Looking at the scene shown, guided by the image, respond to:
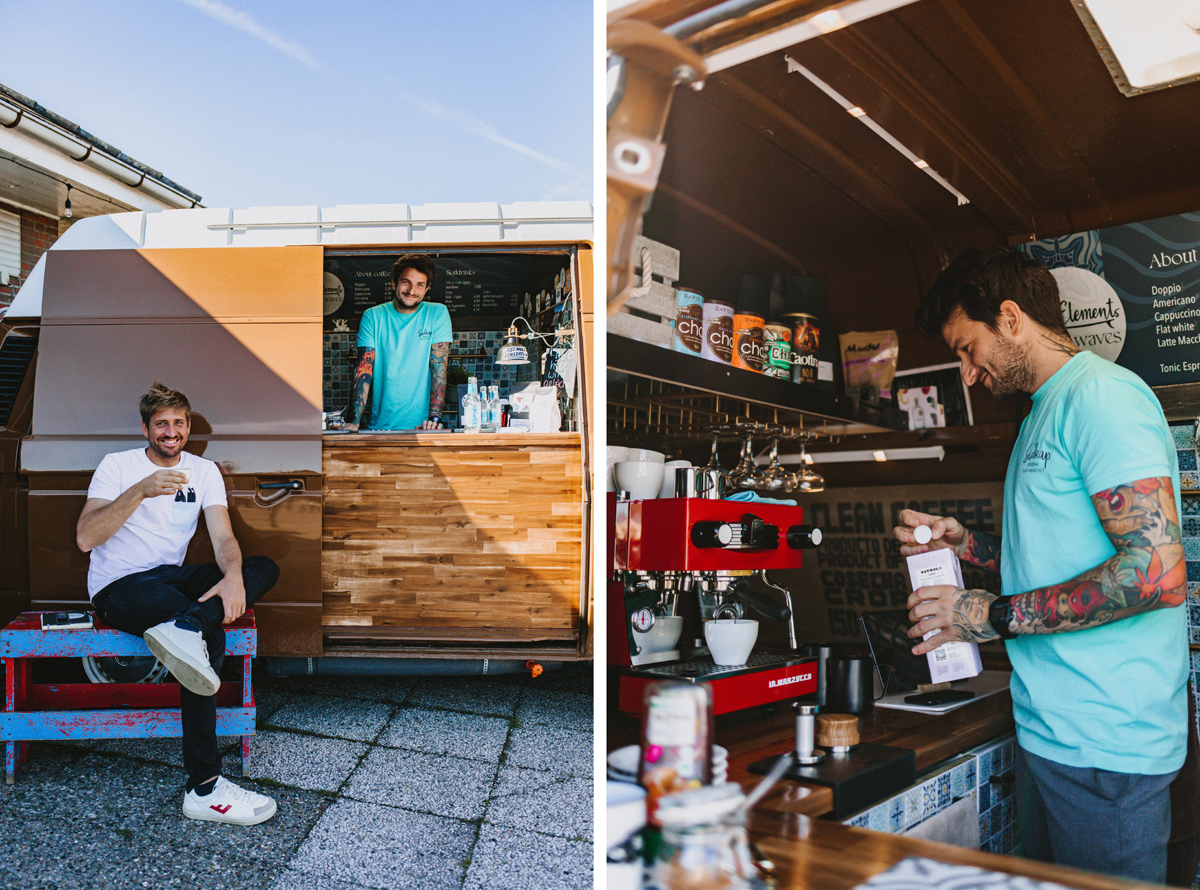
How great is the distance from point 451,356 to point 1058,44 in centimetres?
400

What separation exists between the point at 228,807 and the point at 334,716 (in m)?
0.95

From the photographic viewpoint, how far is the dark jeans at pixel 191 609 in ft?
7.83

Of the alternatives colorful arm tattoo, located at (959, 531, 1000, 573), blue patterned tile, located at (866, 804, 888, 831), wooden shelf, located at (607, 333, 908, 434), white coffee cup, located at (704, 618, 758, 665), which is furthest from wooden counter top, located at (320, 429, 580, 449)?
blue patterned tile, located at (866, 804, 888, 831)

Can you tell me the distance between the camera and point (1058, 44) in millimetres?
1645

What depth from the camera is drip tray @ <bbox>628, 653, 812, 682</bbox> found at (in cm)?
167

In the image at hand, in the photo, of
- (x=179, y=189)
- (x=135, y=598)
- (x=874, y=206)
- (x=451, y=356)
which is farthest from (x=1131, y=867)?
(x=179, y=189)

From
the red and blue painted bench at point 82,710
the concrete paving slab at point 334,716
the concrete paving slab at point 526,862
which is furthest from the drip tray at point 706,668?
the concrete paving slab at point 334,716

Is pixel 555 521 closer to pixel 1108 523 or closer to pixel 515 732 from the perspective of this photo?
pixel 515 732

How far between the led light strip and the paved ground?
2.14 m

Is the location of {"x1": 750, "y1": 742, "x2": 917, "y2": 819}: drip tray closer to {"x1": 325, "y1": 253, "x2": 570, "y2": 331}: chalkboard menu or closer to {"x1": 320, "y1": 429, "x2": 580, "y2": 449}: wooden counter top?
{"x1": 320, "y1": 429, "x2": 580, "y2": 449}: wooden counter top

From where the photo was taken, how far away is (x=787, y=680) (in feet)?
6.15

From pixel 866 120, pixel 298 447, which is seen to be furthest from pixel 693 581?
pixel 298 447

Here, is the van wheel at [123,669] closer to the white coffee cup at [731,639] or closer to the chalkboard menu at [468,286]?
the chalkboard menu at [468,286]

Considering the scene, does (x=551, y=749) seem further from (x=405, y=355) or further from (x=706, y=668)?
(x=405, y=355)
